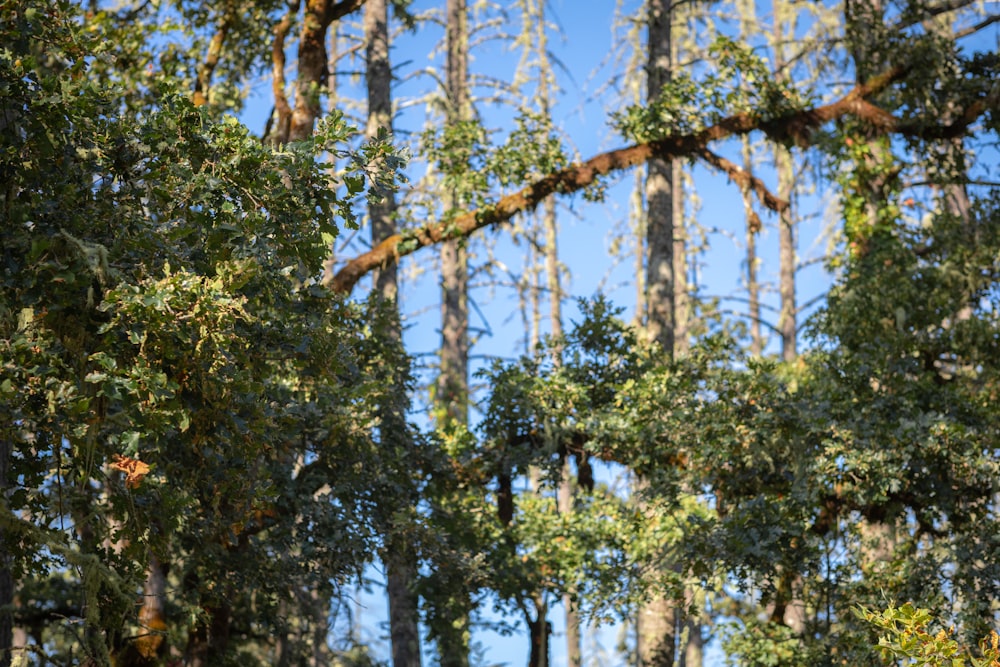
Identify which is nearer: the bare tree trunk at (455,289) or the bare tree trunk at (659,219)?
the bare tree trunk at (659,219)

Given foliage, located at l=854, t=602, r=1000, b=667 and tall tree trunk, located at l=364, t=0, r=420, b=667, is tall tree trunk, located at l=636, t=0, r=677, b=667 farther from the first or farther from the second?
foliage, located at l=854, t=602, r=1000, b=667

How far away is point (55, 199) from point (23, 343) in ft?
3.60

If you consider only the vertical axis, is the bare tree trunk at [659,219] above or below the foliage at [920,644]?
above

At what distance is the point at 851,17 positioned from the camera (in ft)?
43.0

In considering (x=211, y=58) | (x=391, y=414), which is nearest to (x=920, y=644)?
(x=391, y=414)

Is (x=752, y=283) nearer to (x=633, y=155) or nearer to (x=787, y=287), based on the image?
(x=787, y=287)

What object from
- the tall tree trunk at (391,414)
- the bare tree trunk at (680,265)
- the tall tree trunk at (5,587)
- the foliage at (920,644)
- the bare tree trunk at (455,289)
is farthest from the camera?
the bare tree trunk at (680,265)

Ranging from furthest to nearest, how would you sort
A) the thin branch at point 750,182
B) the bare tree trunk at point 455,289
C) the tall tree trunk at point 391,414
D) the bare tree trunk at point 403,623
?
1. the bare tree trunk at point 455,289
2. the bare tree trunk at point 403,623
3. the thin branch at point 750,182
4. the tall tree trunk at point 391,414

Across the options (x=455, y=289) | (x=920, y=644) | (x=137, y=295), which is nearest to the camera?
(x=137, y=295)

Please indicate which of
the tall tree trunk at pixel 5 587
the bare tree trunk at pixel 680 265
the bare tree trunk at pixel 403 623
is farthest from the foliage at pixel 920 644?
the bare tree trunk at pixel 680 265

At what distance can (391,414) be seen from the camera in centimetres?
1092

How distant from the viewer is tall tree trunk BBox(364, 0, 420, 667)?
10.2 meters

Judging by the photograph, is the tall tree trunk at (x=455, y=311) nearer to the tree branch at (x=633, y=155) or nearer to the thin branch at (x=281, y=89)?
the tree branch at (x=633, y=155)

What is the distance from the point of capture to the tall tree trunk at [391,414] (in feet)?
33.6
